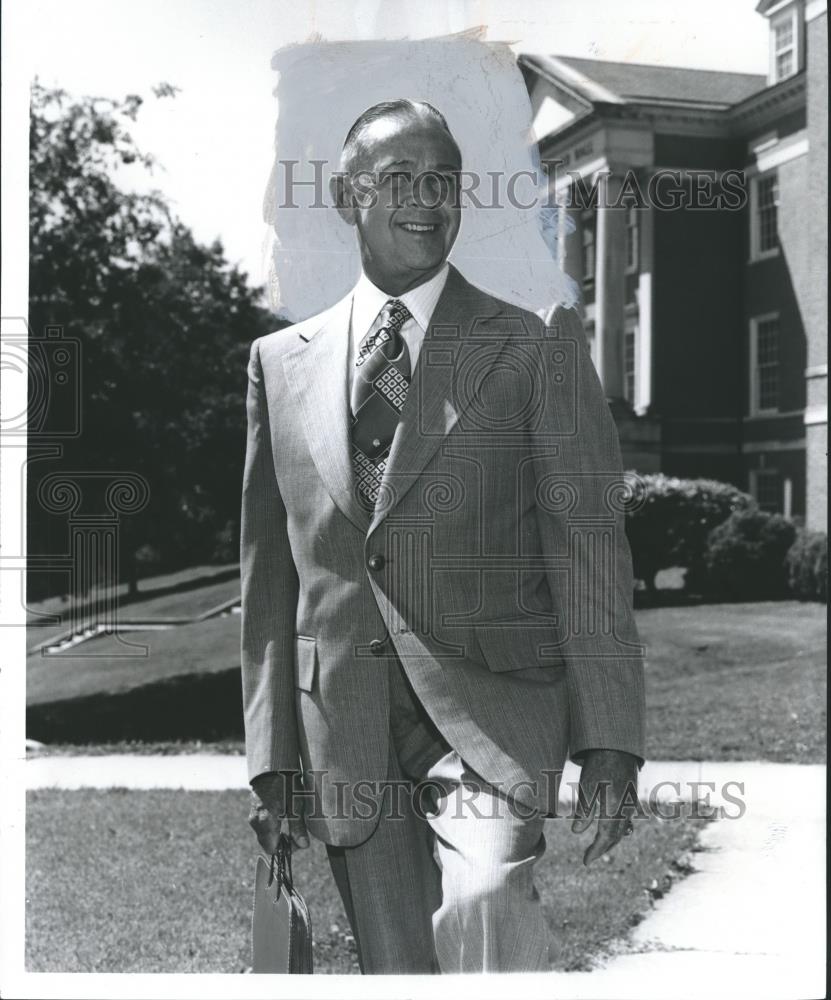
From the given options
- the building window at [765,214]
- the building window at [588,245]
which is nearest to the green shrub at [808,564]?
the building window at [765,214]

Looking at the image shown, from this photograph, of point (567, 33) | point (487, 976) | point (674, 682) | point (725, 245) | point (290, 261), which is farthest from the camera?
point (674, 682)

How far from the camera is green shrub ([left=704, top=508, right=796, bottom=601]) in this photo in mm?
7184

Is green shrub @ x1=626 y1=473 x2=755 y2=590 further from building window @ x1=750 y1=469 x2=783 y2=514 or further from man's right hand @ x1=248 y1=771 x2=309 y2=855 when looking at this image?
man's right hand @ x1=248 y1=771 x2=309 y2=855

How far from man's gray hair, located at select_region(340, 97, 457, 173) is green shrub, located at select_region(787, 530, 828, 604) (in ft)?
16.2

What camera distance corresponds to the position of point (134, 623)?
23.8ft

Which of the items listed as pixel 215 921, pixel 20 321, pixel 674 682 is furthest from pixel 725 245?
pixel 215 921

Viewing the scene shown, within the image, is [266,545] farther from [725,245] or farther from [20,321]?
[725,245]

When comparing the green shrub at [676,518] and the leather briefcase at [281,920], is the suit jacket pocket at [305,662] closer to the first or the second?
the leather briefcase at [281,920]

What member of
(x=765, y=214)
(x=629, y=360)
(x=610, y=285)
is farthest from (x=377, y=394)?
(x=765, y=214)

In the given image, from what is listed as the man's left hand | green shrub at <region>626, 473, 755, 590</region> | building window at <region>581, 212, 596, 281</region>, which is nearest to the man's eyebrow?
the man's left hand

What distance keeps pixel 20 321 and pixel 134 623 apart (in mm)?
2265

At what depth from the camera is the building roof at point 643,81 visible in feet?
15.3

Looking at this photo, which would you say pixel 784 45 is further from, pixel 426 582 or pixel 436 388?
pixel 426 582

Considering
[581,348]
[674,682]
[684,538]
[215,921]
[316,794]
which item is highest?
[581,348]
